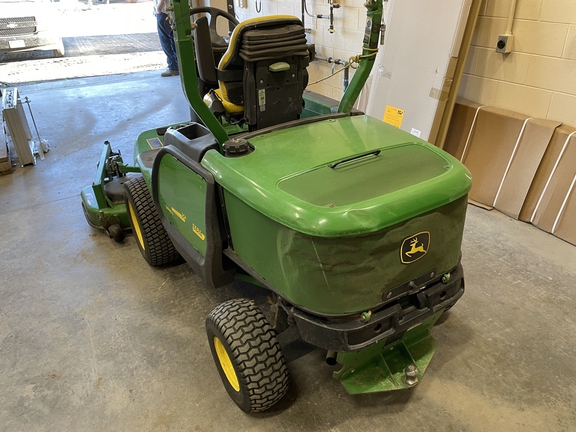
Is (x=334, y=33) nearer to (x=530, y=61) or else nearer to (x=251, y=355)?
(x=530, y=61)

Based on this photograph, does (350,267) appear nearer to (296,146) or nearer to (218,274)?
(296,146)

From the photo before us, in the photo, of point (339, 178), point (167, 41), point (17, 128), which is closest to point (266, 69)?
point (339, 178)

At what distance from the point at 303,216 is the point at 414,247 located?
15.0 inches

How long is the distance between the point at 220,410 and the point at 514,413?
108cm

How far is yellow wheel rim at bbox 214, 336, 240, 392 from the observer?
65.9 inches

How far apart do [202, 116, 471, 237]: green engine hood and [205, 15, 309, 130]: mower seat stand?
0.53ft

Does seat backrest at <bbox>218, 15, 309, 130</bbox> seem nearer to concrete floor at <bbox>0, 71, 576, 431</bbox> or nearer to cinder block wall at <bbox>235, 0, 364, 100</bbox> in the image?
concrete floor at <bbox>0, 71, 576, 431</bbox>

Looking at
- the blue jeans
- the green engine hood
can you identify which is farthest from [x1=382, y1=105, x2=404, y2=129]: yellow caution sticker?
the blue jeans

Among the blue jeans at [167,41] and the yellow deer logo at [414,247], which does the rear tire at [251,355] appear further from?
the blue jeans at [167,41]

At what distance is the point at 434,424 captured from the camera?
1638 mm

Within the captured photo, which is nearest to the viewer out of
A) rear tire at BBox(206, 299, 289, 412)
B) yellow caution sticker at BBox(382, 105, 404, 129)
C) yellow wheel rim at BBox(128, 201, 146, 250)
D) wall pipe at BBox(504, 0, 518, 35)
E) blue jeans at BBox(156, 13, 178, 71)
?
rear tire at BBox(206, 299, 289, 412)

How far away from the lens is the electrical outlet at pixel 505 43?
274 cm

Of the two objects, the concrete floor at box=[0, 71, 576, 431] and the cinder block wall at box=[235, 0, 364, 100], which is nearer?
the concrete floor at box=[0, 71, 576, 431]

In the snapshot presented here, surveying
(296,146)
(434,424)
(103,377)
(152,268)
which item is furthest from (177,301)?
(434,424)
